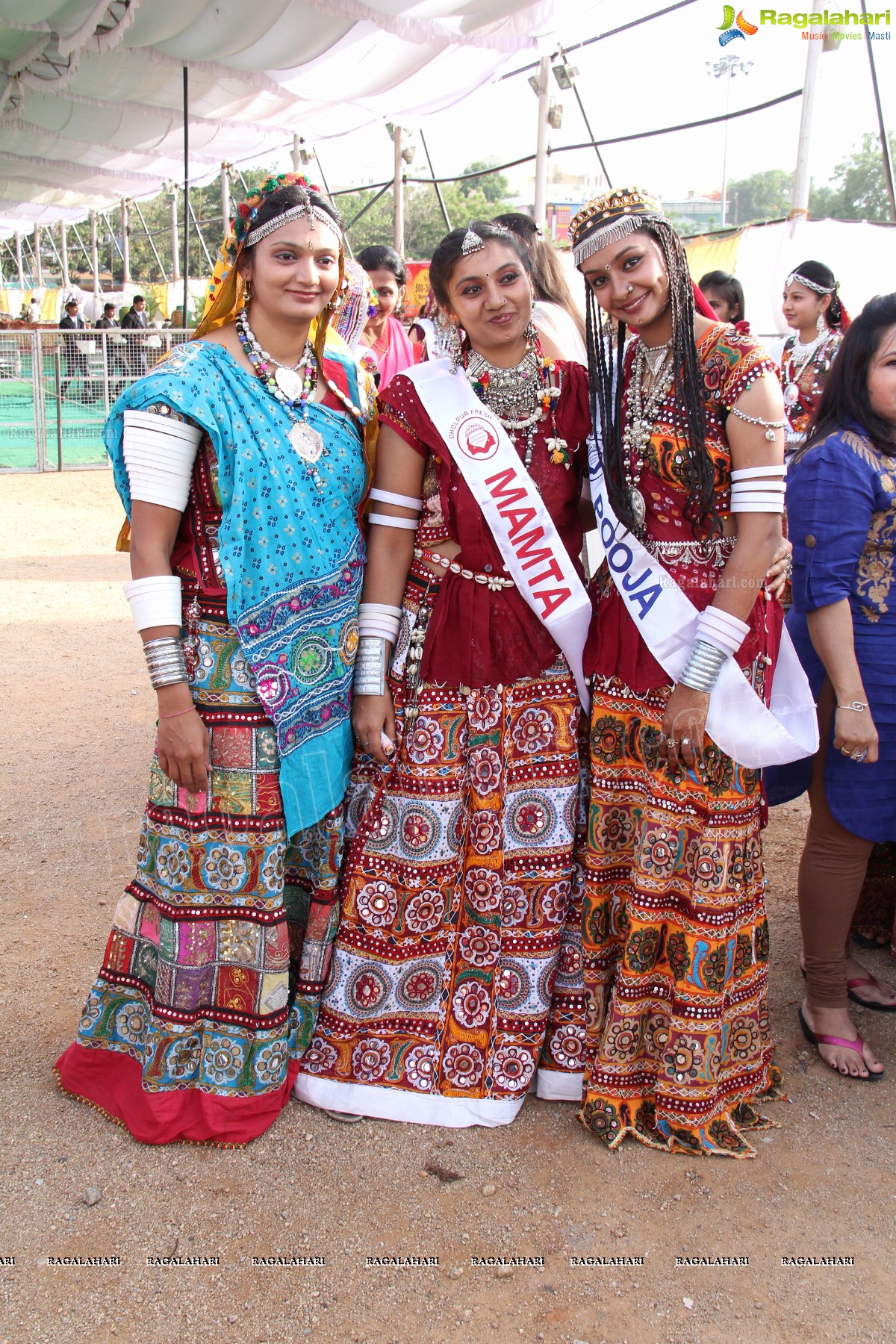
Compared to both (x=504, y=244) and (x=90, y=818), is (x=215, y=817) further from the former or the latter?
(x=90, y=818)

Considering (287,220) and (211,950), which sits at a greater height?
(287,220)

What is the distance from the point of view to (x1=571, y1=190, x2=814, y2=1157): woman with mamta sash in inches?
85.4

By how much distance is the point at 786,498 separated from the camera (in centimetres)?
261

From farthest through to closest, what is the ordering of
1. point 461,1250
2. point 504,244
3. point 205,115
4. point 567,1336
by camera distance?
1. point 205,115
2. point 504,244
3. point 461,1250
4. point 567,1336

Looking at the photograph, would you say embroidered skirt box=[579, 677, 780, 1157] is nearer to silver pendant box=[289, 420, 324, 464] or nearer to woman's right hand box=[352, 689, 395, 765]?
woman's right hand box=[352, 689, 395, 765]

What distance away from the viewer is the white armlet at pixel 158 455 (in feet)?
6.95

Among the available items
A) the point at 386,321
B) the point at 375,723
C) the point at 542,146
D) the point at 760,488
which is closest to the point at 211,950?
the point at 375,723

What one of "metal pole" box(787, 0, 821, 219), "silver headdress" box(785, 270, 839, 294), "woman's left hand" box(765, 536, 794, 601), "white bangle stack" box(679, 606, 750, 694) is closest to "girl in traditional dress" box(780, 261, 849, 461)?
"silver headdress" box(785, 270, 839, 294)

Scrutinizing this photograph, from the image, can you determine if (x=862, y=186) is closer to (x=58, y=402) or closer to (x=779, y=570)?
(x=58, y=402)

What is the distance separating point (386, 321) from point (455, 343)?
2.61 m

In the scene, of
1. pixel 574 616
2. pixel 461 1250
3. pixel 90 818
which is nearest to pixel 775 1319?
pixel 461 1250

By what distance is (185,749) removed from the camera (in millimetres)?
2250

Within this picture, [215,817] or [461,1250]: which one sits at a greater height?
[215,817]

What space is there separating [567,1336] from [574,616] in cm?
149
